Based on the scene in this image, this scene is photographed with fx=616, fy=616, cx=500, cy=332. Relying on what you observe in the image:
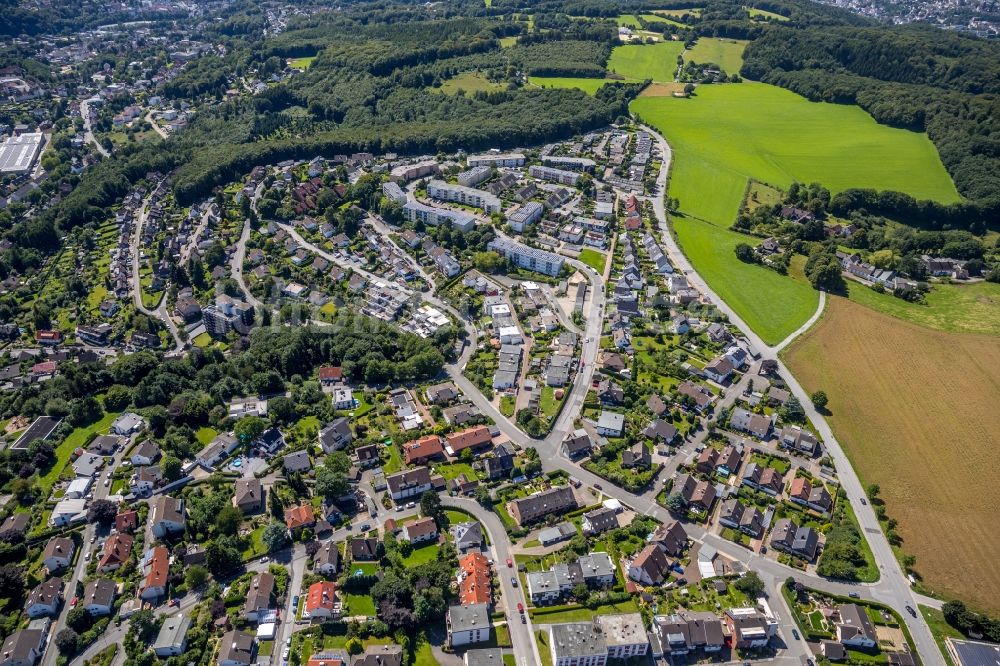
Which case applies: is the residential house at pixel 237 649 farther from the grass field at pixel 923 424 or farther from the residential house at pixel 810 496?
the grass field at pixel 923 424

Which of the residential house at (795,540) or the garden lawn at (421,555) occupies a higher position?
the residential house at (795,540)

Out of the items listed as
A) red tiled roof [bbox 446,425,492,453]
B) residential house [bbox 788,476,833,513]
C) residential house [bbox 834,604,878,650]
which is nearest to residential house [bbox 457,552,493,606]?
red tiled roof [bbox 446,425,492,453]

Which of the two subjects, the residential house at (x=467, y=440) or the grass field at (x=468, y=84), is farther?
the grass field at (x=468, y=84)

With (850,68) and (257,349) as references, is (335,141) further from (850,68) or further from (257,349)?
Result: (850,68)

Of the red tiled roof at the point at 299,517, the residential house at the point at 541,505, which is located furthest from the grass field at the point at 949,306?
the red tiled roof at the point at 299,517

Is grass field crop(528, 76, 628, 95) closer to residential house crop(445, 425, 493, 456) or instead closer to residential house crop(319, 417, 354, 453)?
residential house crop(445, 425, 493, 456)

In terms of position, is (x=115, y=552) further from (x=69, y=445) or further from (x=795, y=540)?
(x=795, y=540)
